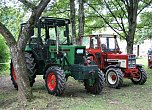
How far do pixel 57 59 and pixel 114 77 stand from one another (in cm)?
287

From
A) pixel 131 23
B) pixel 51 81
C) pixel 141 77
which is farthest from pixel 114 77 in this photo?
pixel 131 23

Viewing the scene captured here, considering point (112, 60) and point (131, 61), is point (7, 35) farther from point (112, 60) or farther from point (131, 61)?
point (131, 61)

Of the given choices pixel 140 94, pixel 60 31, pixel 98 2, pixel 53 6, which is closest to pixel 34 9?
pixel 60 31

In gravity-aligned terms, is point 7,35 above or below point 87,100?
above

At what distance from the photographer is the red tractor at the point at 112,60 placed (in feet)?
40.1

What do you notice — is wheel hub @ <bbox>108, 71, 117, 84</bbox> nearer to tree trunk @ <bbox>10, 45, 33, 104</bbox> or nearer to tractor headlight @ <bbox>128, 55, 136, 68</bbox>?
tractor headlight @ <bbox>128, 55, 136, 68</bbox>

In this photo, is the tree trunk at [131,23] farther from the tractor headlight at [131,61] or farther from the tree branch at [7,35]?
the tree branch at [7,35]

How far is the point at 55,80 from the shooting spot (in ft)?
31.3

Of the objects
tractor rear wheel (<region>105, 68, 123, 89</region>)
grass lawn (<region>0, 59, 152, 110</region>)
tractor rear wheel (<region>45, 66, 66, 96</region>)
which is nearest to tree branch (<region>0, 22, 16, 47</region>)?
grass lawn (<region>0, 59, 152, 110</region>)

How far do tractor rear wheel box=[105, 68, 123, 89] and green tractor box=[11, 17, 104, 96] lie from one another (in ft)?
5.29

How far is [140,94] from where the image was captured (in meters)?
10.2

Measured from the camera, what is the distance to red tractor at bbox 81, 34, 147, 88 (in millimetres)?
12223

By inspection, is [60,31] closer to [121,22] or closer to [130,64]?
[130,64]

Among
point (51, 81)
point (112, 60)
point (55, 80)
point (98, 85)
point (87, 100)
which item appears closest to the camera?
point (87, 100)
